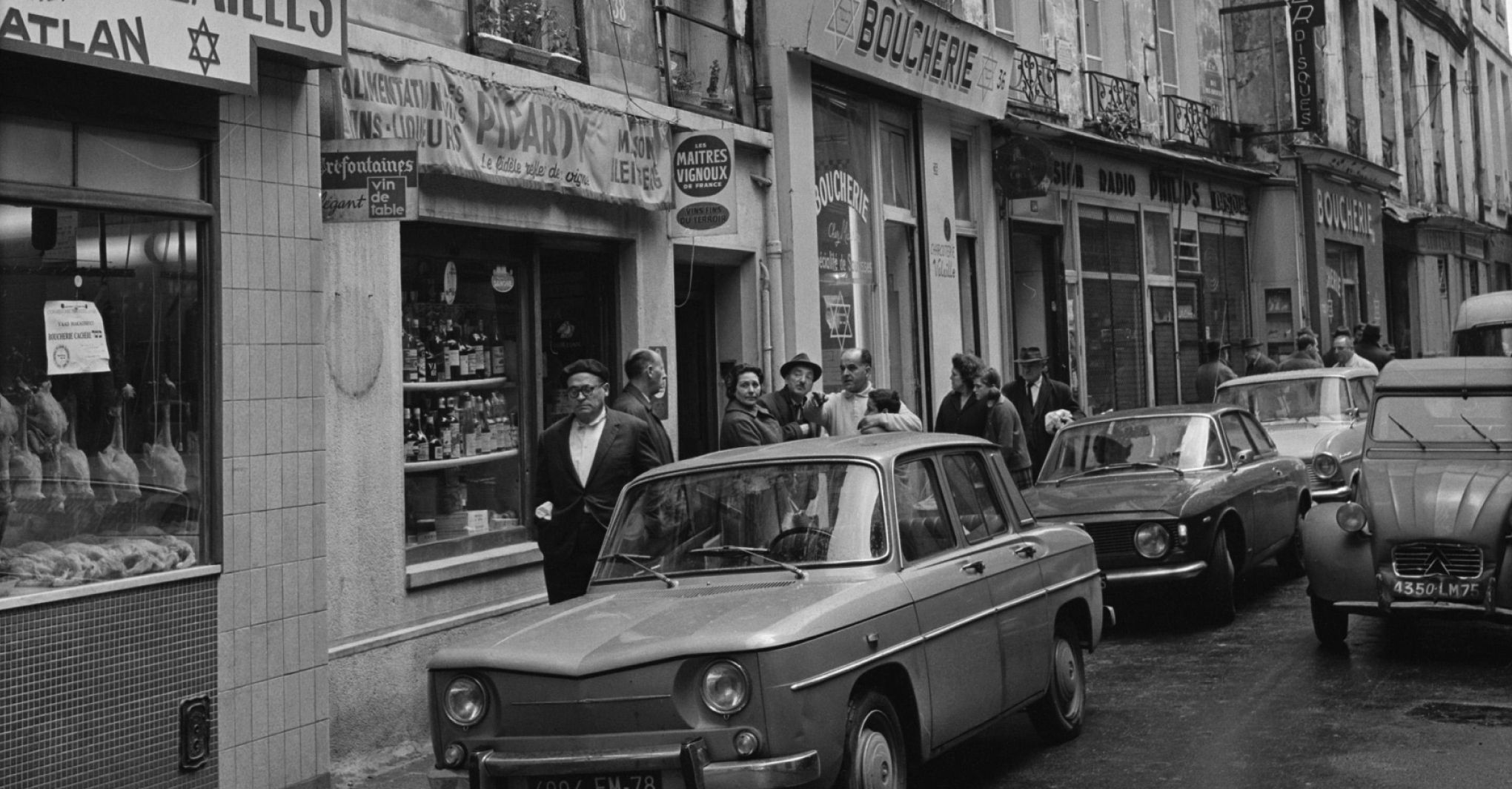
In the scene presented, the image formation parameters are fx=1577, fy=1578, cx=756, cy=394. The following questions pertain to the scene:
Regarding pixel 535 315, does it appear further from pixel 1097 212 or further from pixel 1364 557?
pixel 1097 212

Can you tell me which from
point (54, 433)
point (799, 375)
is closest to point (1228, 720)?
point (799, 375)

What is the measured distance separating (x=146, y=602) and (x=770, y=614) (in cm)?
306

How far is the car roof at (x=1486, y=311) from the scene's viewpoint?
2078 cm

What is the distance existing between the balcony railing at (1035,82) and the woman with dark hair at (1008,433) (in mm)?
7598

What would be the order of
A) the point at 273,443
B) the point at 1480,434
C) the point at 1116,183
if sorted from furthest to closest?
the point at 1116,183 < the point at 1480,434 < the point at 273,443

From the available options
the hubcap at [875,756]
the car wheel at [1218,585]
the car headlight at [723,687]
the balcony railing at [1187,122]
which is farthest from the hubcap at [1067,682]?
the balcony railing at [1187,122]

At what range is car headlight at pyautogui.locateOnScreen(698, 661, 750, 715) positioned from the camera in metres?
5.47

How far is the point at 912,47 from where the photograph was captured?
16.4m

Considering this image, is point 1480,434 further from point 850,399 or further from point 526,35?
point 526,35

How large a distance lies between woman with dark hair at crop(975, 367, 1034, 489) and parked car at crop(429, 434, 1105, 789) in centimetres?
413

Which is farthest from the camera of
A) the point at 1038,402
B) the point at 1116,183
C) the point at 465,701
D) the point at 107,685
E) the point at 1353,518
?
the point at 1116,183

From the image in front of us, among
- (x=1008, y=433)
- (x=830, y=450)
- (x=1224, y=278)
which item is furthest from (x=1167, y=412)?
(x=1224, y=278)

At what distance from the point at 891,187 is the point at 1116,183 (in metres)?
6.54

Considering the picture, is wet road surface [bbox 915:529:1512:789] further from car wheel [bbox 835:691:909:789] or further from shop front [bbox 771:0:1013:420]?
shop front [bbox 771:0:1013:420]
